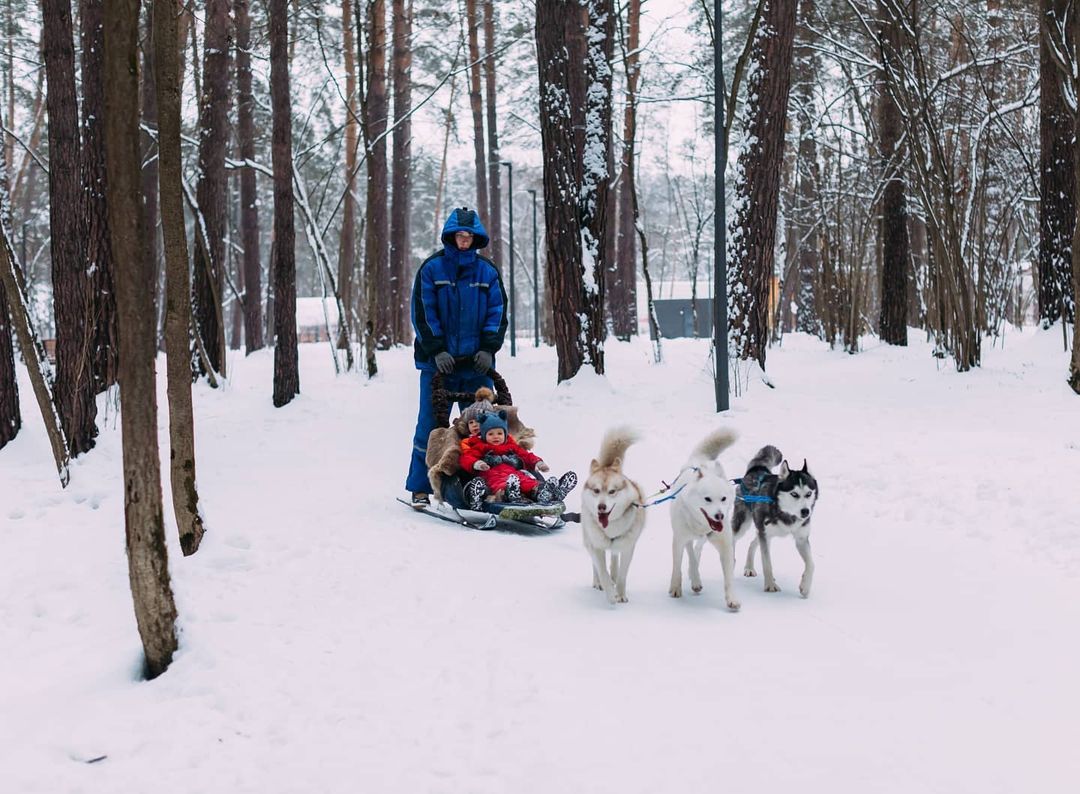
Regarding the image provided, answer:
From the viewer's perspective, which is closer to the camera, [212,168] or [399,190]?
[212,168]

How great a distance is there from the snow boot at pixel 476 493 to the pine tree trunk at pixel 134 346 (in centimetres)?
325

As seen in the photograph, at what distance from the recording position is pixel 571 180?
13.2 m

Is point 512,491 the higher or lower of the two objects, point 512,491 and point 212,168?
the lower

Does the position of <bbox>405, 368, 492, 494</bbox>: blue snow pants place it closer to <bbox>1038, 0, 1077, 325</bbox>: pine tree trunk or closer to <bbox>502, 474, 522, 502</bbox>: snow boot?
<bbox>502, 474, 522, 502</bbox>: snow boot

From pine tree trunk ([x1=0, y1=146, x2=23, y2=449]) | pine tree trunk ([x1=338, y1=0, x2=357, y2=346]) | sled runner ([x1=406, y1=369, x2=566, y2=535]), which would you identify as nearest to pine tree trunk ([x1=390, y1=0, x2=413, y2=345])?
pine tree trunk ([x1=338, y1=0, x2=357, y2=346])

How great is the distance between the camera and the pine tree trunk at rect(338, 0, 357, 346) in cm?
1850

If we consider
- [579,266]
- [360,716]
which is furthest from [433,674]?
[579,266]

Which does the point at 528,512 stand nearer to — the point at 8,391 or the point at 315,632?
the point at 315,632

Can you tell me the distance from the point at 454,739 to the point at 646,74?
24.1 meters

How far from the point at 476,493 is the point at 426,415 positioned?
1.10m

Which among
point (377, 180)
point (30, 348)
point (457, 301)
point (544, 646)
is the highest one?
point (377, 180)

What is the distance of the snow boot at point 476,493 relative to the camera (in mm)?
7156

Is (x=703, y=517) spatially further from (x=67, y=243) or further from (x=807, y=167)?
(x=807, y=167)

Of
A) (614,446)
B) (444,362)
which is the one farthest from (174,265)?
(444,362)
